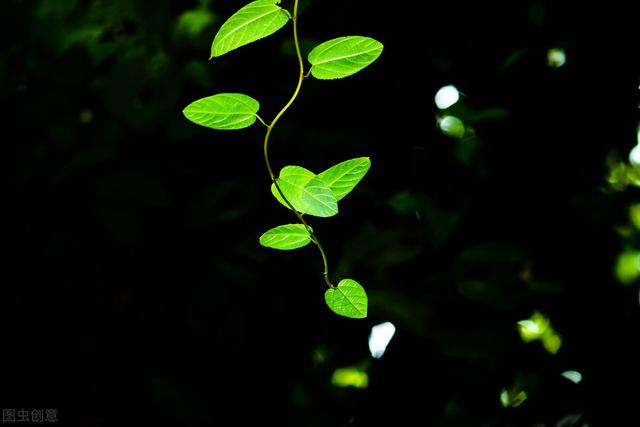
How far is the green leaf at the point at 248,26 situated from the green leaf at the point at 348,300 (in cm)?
23

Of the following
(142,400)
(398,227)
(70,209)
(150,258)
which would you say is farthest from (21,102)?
(398,227)

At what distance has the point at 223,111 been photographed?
1.47 feet

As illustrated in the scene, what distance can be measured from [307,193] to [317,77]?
101 millimetres

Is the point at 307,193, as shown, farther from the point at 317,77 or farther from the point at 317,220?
the point at 317,220

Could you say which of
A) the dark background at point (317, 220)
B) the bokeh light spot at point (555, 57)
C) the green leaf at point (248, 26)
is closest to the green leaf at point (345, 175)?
the green leaf at point (248, 26)

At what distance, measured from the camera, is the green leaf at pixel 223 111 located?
0.44 meters

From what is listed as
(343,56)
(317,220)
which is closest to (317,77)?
(343,56)

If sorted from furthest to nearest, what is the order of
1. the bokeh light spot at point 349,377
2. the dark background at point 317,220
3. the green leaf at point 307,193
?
1. the bokeh light spot at point 349,377
2. the dark background at point 317,220
3. the green leaf at point 307,193

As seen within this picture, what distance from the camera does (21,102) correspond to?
1.00m

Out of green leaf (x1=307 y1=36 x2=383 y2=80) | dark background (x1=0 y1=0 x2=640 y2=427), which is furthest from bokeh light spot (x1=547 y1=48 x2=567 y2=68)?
green leaf (x1=307 y1=36 x2=383 y2=80)

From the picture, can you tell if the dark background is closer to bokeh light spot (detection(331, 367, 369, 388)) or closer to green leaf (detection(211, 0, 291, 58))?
bokeh light spot (detection(331, 367, 369, 388))

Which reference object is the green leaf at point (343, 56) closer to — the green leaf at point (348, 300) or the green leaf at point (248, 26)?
the green leaf at point (248, 26)

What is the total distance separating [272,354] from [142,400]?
28 centimetres

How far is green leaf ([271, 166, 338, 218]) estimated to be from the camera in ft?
1.34
